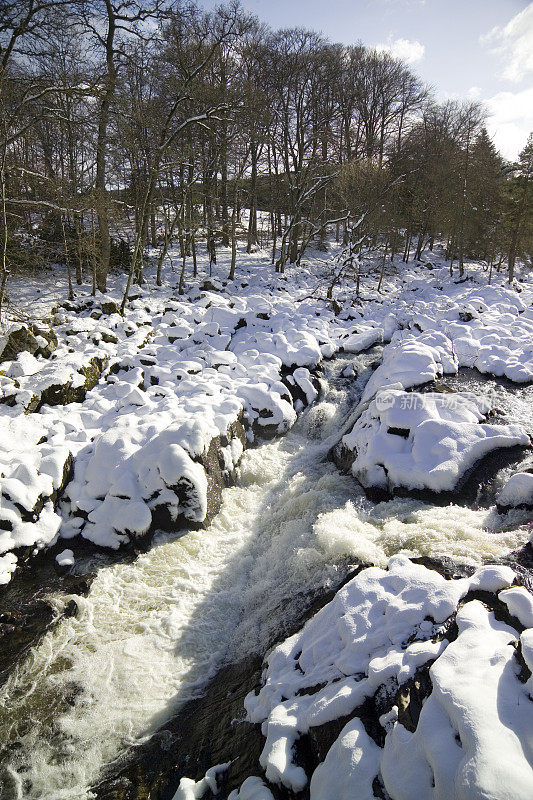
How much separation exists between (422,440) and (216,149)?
14221 mm

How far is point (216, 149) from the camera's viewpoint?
15.3m

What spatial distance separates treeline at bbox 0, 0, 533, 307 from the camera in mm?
10625

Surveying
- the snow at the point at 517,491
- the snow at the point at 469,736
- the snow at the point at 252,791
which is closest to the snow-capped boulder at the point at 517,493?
the snow at the point at 517,491

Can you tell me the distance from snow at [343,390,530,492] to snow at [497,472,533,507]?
689 mm

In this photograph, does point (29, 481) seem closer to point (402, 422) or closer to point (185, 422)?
point (185, 422)

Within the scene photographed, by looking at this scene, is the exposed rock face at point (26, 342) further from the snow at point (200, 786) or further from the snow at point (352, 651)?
the snow at point (200, 786)

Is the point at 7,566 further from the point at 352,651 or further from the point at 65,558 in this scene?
the point at 352,651

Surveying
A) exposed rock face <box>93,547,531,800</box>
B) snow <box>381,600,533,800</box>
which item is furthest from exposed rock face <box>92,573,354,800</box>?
snow <box>381,600,533,800</box>

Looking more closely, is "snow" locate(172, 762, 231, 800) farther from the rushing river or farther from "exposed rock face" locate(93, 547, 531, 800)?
the rushing river

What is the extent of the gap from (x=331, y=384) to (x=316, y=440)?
2.31 metres

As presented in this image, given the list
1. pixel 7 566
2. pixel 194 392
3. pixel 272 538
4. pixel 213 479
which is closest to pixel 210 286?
pixel 194 392

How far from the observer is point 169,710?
3.78 m

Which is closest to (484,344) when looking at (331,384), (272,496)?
(331,384)

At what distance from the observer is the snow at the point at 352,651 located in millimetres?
2748
